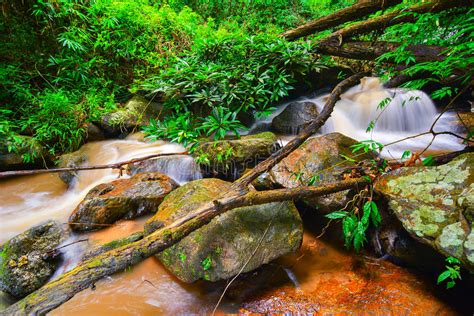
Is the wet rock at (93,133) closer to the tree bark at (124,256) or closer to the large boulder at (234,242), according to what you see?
the large boulder at (234,242)

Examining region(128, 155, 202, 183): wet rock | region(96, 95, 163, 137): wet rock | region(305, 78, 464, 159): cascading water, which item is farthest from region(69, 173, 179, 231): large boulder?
region(305, 78, 464, 159): cascading water

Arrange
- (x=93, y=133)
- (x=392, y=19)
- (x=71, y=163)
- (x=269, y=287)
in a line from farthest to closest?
1. (x=93, y=133)
2. (x=71, y=163)
3. (x=392, y=19)
4. (x=269, y=287)

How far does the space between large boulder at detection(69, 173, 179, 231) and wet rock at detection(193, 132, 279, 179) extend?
2.45 ft

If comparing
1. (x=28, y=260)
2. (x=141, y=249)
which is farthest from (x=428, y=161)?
(x=28, y=260)

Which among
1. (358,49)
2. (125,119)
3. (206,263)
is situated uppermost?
(358,49)

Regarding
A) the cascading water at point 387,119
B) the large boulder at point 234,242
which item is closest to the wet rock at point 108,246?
the large boulder at point 234,242

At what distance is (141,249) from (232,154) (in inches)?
88.1

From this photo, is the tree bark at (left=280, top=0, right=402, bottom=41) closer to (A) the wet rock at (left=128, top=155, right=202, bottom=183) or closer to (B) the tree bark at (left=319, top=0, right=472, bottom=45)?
(B) the tree bark at (left=319, top=0, right=472, bottom=45)

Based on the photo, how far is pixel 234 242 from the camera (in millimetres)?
2338

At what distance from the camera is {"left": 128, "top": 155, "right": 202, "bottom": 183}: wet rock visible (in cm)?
437

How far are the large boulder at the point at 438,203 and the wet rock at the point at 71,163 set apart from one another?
4898mm

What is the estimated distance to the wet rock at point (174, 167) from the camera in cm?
437

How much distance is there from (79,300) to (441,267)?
137 inches

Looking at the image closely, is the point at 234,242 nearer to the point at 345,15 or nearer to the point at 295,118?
the point at 295,118
